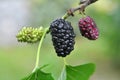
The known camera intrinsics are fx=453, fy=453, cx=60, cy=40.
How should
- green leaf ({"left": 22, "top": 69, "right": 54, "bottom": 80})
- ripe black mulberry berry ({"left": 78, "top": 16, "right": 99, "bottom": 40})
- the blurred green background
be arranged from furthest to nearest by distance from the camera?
the blurred green background < ripe black mulberry berry ({"left": 78, "top": 16, "right": 99, "bottom": 40}) < green leaf ({"left": 22, "top": 69, "right": 54, "bottom": 80})

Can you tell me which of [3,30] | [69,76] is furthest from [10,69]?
[69,76]

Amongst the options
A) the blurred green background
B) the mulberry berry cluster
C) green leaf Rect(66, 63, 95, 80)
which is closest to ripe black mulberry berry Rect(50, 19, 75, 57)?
the mulberry berry cluster

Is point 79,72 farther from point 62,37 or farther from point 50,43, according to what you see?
point 50,43

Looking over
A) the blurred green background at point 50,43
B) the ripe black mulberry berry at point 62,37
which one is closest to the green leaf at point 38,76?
the ripe black mulberry berry at point 62,37

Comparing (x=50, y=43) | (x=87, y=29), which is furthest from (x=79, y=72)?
(x=50, y=43)

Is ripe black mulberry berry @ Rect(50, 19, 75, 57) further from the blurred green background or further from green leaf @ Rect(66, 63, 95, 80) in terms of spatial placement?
the blurred green background
